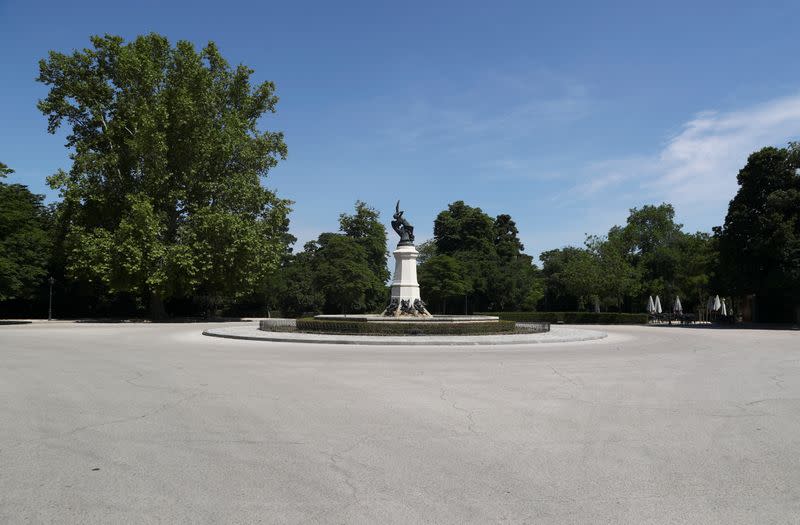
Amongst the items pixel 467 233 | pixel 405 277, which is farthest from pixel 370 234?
pixel 405 277

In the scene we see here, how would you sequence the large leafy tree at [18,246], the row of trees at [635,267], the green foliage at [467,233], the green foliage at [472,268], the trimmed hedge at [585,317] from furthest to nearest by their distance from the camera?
1. the green foliage at [467,233]
2. the green foliage at [472,268]
3. the row of trees at [635,267]
4. the trimmed hedge at [585,317]
5. the large leafy tree at [18,246]

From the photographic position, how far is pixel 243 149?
4369 centimetres

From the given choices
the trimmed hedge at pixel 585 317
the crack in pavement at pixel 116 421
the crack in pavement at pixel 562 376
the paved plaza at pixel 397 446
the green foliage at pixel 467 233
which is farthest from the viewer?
the green foliage at pixel 467 233

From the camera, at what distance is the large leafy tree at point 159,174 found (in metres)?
39.7

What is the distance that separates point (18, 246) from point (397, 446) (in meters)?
41.6

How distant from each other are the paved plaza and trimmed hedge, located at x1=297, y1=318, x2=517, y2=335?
12.2 m

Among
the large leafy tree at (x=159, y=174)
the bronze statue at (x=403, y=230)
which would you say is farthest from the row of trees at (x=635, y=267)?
the large leafy tree at (x=159, y=174)

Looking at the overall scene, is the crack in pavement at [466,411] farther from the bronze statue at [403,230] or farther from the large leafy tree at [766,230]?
the large leafy tree at [766,230]

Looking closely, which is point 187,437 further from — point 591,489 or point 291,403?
point 591,489

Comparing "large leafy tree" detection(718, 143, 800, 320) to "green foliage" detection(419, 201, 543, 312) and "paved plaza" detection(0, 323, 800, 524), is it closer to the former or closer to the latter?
"green foliage" detection(419, 201, 543, 312)

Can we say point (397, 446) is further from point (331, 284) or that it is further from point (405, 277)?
point (331, 284)

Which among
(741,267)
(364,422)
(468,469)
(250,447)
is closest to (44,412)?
(250,447)

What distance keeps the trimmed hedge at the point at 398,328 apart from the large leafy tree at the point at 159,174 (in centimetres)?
1706

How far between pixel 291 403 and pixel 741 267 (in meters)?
40.7
